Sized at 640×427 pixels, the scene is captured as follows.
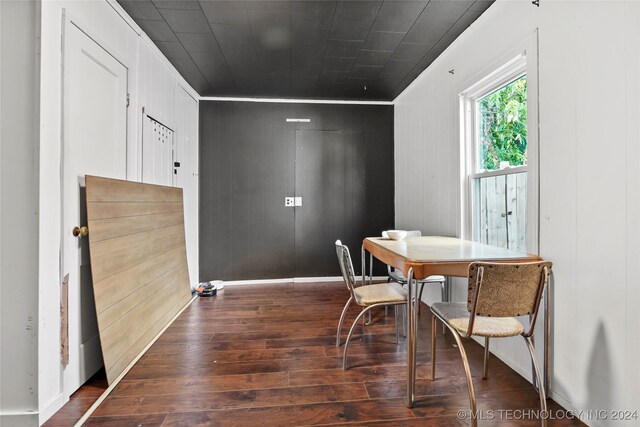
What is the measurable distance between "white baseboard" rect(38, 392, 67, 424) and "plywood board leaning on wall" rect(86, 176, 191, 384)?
22 cm

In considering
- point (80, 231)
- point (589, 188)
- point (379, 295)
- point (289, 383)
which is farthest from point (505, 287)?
point (80, 231)

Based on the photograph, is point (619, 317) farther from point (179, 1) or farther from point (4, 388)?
point (179, 1)

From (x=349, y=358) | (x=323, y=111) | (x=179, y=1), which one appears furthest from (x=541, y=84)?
(x=323, y=111)

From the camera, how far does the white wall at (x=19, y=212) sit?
154 centimetres

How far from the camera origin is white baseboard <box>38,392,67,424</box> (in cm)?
158

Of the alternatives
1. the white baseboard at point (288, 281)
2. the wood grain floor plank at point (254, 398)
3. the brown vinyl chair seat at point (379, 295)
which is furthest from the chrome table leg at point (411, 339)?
the white baseboard at point (288, 281)

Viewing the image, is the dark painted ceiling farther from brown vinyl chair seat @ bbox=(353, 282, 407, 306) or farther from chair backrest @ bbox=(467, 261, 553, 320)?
brown vinyl chair seat @ bbox=(353, 282, 407, 306)

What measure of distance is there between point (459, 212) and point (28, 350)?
295 centimetres

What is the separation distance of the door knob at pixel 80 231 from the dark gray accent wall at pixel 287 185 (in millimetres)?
2404

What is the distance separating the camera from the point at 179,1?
7.34 ft

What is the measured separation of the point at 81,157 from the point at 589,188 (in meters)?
2.68

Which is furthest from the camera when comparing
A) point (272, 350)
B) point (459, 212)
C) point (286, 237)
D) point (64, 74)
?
point (286, 237)

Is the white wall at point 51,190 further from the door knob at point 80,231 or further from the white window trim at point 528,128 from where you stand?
the white window trim at point 528,128

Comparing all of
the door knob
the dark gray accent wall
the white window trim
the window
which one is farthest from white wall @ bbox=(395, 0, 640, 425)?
the door knob
